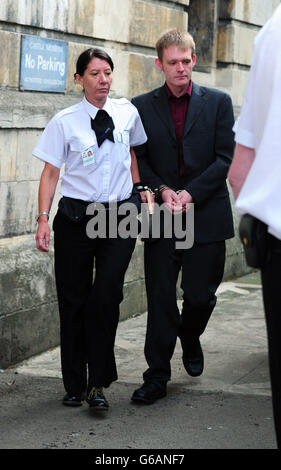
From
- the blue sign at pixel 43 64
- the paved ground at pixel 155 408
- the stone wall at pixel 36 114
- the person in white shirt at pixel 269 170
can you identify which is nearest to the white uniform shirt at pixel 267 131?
the person in white shirt at pixel 269 170

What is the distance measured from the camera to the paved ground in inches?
179

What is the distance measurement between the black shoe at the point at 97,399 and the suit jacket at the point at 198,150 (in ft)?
3.44

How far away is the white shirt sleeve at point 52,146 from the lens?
16.2ft

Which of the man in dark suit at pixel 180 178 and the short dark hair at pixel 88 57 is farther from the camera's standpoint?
the man in dark suit at pixel 180 178

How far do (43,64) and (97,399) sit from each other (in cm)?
259

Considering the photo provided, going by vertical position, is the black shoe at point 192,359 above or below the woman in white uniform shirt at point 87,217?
below

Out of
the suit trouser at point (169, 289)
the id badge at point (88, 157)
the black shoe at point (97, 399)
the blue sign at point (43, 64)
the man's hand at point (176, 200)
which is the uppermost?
the blue sign at point (43, 64)

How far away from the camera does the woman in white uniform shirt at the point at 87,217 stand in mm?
4949

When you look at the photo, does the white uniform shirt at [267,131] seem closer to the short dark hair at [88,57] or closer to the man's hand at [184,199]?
the short dark hair at [88,57]

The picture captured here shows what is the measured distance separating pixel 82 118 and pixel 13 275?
4.81 feet

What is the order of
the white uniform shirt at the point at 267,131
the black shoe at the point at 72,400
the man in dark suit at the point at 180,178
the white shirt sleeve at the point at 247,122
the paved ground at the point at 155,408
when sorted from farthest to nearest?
1. the man in dark suit at the point at 180,178
2. the black shoe at the point at 72,400
3. the paved ground at the point at 155,408
4. the white shirt sleeve at the point at 247,122
5. the white uniform shirt at the point at 267,131

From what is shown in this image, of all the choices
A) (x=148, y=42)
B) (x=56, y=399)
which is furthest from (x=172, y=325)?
(x=148, y=42)

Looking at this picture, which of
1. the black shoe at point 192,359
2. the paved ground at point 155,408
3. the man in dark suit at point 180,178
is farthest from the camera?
the black shoe at point 192,359

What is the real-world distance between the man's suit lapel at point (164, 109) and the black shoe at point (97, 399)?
4.84 ft
